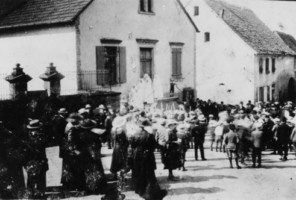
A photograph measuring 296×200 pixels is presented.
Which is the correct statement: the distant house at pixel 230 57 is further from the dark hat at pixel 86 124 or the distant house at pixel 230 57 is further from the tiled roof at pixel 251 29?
the dark hat at pixel 86 124

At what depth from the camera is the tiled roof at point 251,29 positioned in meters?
29.5

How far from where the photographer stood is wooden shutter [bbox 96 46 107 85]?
59.8ft

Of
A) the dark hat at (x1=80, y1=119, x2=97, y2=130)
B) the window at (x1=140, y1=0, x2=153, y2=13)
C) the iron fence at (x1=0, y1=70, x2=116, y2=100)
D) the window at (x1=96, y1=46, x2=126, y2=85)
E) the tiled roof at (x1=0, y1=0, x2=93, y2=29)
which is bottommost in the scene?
the dark hat at (x1=80, y1=119, x2=97, y2=130)

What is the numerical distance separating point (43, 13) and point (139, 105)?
21.2ft

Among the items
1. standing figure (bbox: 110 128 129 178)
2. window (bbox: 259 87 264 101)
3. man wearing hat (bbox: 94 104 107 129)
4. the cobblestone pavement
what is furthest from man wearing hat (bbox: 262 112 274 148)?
window (bbox: 259 87 264 101)

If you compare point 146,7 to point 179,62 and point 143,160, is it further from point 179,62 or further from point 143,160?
point 143,160

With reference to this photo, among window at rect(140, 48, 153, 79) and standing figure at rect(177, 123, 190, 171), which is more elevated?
window at rect(140, 48, 153, 79)

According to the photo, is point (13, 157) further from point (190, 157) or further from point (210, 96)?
point (210, 96)

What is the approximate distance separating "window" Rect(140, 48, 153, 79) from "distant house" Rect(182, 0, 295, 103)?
28.7 ft

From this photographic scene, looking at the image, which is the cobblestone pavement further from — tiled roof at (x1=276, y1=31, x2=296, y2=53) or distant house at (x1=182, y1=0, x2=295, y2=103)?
tiled roof at (x1=276, y1=31, x2=296, y2=53)

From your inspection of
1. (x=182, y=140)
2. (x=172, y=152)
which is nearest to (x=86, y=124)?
(x=172, y=152)

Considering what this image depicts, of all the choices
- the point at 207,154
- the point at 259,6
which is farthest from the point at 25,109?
the point at 259,6

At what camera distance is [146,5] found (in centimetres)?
2059

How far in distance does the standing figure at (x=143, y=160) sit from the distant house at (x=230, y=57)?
788 inches
